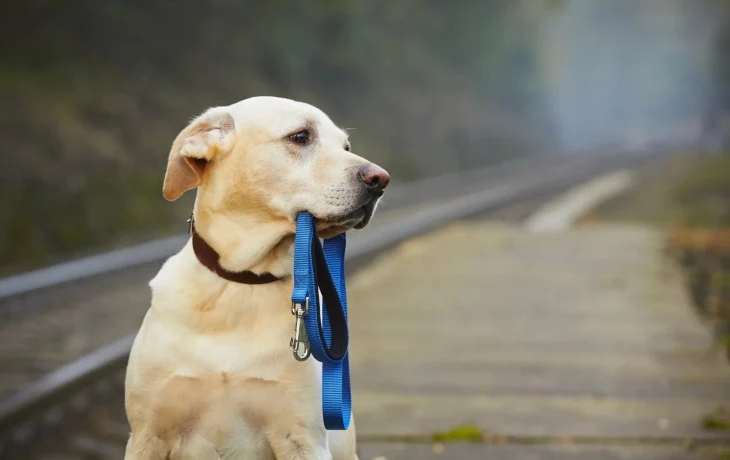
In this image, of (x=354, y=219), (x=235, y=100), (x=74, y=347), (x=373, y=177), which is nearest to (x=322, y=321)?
(x=354, y=219)

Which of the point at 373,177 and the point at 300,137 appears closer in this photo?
the point at 373,177

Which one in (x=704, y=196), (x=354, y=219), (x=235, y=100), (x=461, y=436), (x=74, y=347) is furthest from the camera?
(x=235, y=100)

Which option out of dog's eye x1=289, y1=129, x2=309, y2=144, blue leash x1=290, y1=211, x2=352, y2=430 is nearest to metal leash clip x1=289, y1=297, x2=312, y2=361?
blue leash x1=290, y1=211, x2=352, y2=430

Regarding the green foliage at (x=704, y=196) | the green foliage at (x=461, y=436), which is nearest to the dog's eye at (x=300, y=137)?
the green foliage at (x=461, y=436)

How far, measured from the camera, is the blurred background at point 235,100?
8.75 metres

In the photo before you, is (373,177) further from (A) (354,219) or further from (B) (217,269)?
(B) (217,269)

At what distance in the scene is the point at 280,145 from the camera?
3.19 m

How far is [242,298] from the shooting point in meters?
3.19

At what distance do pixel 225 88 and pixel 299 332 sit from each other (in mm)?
22097

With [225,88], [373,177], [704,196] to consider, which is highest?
[225,88]

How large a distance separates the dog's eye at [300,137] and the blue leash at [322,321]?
Result: 24 cm

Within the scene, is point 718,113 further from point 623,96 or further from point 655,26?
point 655,26

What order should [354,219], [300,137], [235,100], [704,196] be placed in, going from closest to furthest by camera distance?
[354,219] < [300,137] < [704,196] < [235,100]

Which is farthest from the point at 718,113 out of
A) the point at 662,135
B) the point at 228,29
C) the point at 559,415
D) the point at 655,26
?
the point at 559,415
